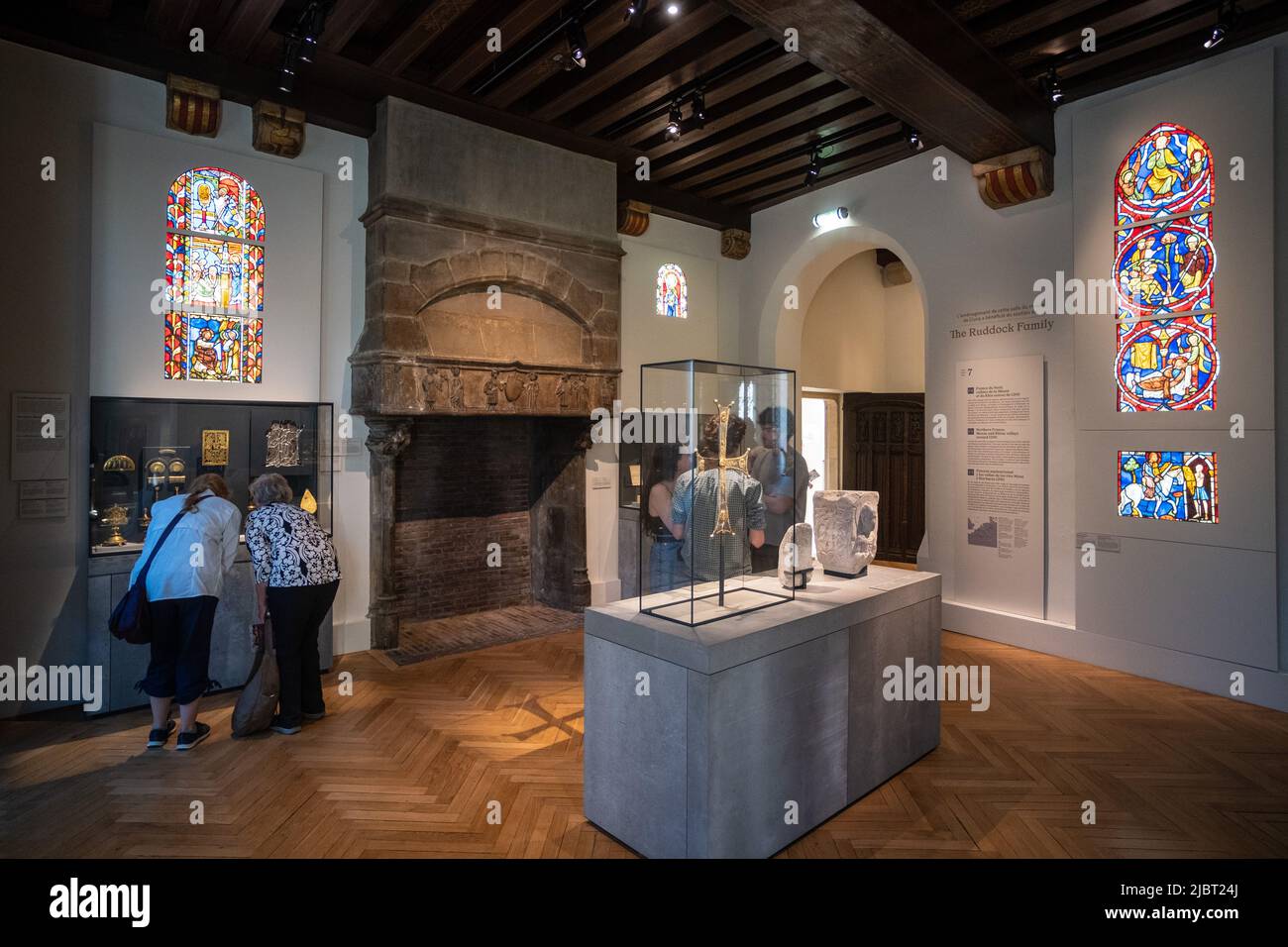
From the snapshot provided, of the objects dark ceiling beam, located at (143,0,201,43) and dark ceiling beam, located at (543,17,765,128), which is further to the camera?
dark ceiling beam, located at (543,17,765,128)

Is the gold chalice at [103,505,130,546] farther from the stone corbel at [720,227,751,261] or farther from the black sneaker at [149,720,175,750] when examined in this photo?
the stone corbel at [720,227,751,261]

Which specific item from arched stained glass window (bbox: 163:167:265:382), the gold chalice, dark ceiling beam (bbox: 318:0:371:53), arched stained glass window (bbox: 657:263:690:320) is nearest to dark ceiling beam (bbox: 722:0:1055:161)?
dark ceiling beam (bbox: 318:0:371:53)

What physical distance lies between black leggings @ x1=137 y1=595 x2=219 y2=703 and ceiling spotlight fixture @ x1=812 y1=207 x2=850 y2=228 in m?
6.85

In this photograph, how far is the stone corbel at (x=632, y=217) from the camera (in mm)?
7766

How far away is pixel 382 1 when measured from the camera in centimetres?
482

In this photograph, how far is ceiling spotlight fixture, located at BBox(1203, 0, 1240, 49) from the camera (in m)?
4.62

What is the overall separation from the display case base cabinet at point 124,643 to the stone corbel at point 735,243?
6.38m

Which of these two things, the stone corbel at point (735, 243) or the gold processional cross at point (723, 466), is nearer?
the gold processional cross at point (723, 466)

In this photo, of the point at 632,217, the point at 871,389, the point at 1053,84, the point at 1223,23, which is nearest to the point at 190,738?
the point at 632,217

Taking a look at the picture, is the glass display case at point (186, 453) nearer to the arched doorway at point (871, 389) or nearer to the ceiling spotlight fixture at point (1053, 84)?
the arched doorway at point (871, 389)

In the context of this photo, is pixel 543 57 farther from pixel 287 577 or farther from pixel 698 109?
pixel 287 577

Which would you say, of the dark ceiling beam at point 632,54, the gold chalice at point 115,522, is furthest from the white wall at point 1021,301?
the gold chalice at point 115,522

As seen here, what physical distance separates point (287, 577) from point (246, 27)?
12.2ft

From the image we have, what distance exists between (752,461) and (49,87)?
527 centimetres
